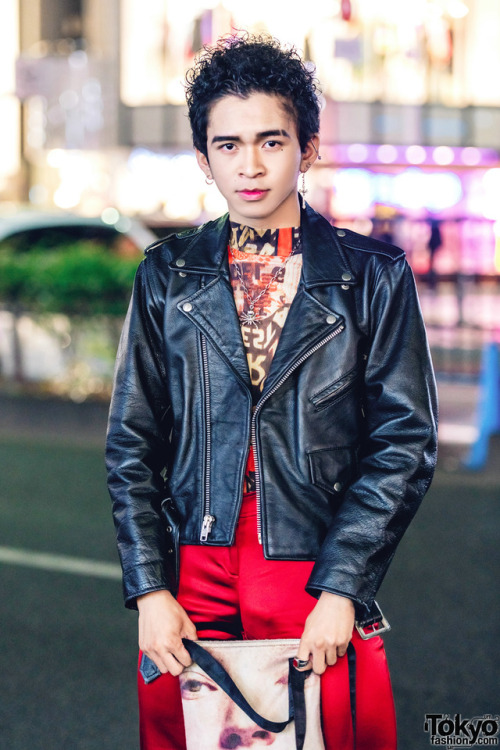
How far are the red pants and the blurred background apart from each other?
1052 millimetres

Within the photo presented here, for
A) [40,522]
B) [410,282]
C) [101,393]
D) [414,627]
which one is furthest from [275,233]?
[101,393]

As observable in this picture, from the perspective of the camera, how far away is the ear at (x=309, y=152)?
2176 mm

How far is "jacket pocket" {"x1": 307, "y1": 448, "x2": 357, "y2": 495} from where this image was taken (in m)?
2.06

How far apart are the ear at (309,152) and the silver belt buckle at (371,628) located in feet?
3.12

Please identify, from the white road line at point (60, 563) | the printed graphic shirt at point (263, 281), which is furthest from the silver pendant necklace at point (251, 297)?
the white road line at point (60, 563)

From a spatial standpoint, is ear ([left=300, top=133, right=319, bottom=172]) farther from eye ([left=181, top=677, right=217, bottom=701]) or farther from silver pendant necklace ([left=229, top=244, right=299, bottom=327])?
eye ([left=181, top=677, right=217, bottom=701])

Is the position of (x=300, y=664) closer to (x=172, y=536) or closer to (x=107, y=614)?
(x=172, y=536)

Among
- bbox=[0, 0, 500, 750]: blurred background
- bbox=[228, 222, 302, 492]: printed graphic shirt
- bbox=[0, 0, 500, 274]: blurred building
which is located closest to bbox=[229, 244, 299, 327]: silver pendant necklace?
bbox=[228, 222, 302, 492]: printed graphic shirt

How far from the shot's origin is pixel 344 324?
2.08 meters

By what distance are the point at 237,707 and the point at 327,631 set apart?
0.23m

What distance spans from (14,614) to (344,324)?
355cm

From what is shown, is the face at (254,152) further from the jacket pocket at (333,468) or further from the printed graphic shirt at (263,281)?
the jacket pocket at (333,468)

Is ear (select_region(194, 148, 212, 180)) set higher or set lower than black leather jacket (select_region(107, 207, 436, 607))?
higher

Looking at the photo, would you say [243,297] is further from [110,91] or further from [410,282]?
[110,91]
